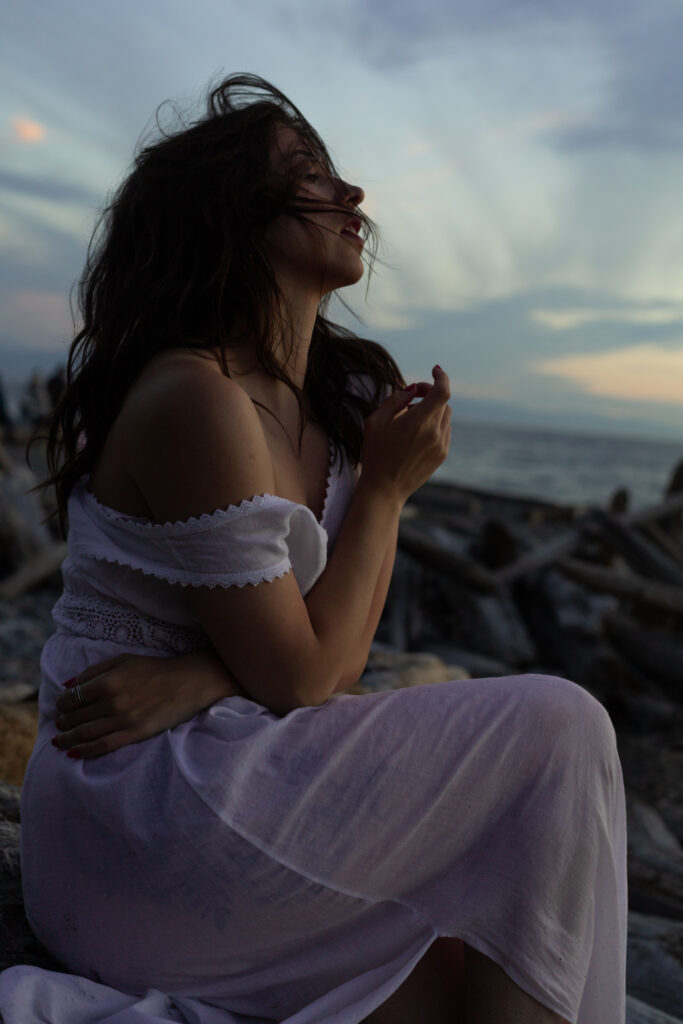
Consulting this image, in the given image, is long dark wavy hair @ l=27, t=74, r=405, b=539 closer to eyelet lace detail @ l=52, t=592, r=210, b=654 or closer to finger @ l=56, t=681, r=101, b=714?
eyelet lace detail @ l=52, t=592, r=210, b=654

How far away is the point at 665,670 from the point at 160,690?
6637 millimetres

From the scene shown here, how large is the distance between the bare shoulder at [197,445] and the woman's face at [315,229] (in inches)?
18.0

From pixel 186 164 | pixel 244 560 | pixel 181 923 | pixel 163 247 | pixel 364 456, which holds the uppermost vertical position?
pixel 186 164

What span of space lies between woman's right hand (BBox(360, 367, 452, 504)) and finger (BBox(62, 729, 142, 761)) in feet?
2.67

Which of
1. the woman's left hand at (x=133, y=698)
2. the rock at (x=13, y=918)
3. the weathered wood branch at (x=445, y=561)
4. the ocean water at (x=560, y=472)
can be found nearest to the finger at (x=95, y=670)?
the woman's left hand at (x=133, y=698)

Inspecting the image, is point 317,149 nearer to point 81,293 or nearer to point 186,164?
point 186,164

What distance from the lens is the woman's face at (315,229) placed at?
2008 millimetres

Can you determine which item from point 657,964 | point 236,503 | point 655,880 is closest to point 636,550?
point 655,880

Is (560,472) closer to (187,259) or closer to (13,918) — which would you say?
(187,259)

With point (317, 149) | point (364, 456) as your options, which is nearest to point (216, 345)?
point (364, 456)

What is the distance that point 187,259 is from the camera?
6.57ft

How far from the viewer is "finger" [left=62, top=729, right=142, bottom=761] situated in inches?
66.8

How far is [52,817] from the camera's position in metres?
1.72

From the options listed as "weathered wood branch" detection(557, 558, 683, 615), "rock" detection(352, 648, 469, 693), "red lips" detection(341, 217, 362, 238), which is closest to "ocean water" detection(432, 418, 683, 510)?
"weathered wood branch" detection(557, 558, 683, 615)
